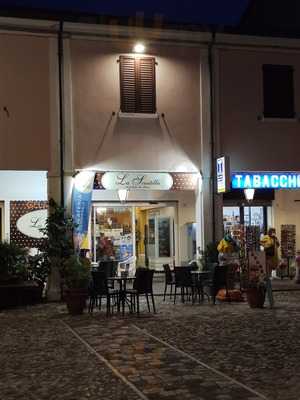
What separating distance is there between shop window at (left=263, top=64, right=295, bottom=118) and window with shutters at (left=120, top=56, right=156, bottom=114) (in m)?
3.20

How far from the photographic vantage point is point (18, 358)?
797cm

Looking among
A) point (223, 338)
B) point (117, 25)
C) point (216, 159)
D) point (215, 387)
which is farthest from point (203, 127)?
point (215, 387)

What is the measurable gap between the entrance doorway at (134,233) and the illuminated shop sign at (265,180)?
3692 millimetres

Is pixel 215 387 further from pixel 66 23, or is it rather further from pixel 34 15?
pixel 34 15

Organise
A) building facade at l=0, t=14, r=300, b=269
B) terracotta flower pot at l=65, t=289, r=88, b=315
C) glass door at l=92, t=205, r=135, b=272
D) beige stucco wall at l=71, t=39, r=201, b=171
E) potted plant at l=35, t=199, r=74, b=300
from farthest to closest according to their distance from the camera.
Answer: glass door at l=92, t=205, r=135, b=272 < beige stucco wall at l=71, t=39, r=201, b=171 < building facade at l=0, t=14, r=300, b=269 < potted plant at l=35, t=199, r=74, b=300 < terracotta flower pot at l=65, t=289, r=88, b=315

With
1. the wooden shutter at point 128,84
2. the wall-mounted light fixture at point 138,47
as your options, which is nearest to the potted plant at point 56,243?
the wooden shutter at point 128,84

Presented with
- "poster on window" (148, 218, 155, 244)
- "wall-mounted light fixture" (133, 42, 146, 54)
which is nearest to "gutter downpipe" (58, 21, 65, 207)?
"wall-mounted light fixture" (133, 42, 146, 54)

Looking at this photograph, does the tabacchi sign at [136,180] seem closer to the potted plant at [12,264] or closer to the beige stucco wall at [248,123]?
the beige stucco wall at [248,123]

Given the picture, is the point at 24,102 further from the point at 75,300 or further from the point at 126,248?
the point at 126,248

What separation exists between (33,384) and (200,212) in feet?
31.5

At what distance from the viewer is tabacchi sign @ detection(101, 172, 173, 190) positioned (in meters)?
15.0

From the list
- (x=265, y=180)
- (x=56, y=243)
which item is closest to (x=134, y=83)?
(x=265, y=180)

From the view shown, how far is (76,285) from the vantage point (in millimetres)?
12086

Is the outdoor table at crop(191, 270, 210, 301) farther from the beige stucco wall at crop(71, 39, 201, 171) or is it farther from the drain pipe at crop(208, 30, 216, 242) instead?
the beige stucco wall at crop(71, 39, 201, 171)
